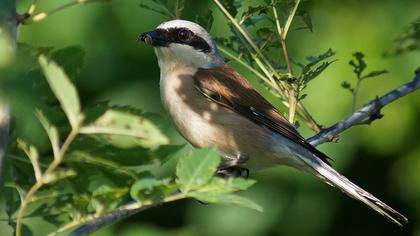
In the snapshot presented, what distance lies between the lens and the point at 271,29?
2.97 m

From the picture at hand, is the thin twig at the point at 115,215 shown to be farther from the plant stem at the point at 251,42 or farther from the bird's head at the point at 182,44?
the bird's head at the point at 182,44

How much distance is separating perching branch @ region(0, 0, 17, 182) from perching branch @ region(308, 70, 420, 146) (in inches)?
78.3

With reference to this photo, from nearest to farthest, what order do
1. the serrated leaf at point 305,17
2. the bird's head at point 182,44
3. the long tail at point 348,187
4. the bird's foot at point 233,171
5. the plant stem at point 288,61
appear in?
the plant stem at point 288,61 → the serrated leaf at point 305,17 → the long tail at point 348,187 → the bird's foot at point 233,171 → the bird's head at point 182,44

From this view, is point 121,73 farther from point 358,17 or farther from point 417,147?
point 417,147

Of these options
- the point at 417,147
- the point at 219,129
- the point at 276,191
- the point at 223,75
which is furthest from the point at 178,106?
the point at 417,147

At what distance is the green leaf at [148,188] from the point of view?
124cm

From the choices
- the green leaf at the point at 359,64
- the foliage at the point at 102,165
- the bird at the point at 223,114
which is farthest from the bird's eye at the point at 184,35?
the foliage at the point at 102,165

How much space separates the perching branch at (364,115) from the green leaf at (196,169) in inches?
70.0

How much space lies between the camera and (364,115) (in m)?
3.07

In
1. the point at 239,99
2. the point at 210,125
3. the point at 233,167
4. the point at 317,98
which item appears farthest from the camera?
the point at 317,98

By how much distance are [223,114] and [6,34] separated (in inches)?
101

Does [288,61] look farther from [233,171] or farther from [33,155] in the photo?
[33,155]

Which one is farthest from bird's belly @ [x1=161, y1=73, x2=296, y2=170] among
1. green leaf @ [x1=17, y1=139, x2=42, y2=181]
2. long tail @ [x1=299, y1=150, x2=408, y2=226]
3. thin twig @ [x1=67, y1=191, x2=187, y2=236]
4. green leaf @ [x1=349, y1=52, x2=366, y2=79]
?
green leaf @ [x1=17, y1=139, x2=42, y2=181]

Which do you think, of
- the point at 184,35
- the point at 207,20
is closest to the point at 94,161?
the point at 207,20
